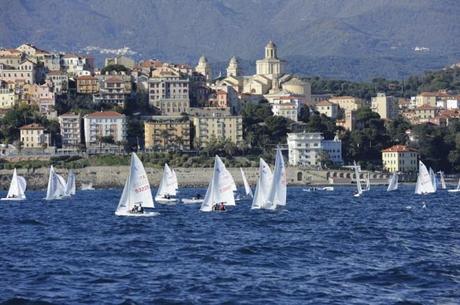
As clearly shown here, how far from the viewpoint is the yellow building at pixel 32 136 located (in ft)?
527

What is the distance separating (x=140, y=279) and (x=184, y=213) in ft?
121

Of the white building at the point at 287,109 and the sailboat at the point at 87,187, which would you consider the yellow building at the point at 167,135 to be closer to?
the sailboat at the point at 87,187

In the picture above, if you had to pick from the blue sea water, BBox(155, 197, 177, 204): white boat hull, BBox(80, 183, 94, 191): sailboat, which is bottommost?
the blue sea water

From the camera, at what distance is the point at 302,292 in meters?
37.0

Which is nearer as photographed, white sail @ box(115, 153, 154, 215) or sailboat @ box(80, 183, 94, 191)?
white sail @ box(115, 153, 154, 215)

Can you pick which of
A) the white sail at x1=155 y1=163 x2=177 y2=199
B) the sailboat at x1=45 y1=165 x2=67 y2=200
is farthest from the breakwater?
the white sail at x1=155 y1=163 x2=177 y2=199

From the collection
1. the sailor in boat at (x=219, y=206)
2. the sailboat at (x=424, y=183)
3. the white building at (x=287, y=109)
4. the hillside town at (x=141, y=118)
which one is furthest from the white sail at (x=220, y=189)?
the white building at (x=287, y=109)

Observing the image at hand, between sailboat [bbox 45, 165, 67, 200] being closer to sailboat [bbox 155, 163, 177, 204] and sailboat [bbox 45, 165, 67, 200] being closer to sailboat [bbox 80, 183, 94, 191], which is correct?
sailboat [bbox 155, 163, 177, 204]

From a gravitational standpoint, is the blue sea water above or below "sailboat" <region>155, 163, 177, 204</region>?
below

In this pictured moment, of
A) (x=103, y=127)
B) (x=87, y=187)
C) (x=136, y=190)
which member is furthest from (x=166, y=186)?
(x=103, y=127)

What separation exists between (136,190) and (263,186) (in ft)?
23.3

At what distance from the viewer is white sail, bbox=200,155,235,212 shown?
70875 mm

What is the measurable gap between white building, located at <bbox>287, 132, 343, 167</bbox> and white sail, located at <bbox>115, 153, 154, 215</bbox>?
93.9 meters

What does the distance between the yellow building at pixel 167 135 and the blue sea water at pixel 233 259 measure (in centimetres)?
9062
